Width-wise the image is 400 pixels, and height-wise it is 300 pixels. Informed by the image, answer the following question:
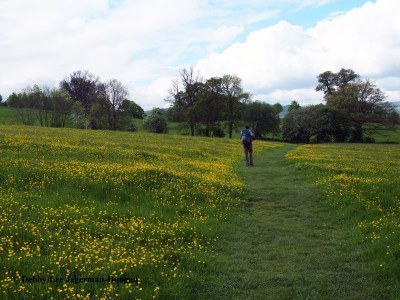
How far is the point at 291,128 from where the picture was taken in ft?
292

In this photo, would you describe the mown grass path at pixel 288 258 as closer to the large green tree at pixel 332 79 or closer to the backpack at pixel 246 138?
the backpack at pixel 246 138

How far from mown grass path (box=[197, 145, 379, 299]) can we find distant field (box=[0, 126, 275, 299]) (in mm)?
610

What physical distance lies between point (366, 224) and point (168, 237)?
5.82 meters

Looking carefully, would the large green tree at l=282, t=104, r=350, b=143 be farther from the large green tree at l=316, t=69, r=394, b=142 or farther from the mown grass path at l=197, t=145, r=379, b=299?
the mown grass path at l=197, t=145, r=379, b=299

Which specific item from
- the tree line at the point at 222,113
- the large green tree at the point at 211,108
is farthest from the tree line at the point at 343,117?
the large green tree at the point at 211,108

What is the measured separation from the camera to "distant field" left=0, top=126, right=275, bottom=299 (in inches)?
254

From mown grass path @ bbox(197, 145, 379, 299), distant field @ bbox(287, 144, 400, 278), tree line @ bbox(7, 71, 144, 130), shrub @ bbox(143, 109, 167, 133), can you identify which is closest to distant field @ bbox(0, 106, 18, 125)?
tree line @ bbox(7, 71, 144, 130)

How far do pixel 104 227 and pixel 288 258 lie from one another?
4.44 m

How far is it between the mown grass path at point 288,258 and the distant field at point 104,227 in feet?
2.00

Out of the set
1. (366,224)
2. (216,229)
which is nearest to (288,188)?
(366,224)

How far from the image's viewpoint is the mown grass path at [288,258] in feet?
23.1

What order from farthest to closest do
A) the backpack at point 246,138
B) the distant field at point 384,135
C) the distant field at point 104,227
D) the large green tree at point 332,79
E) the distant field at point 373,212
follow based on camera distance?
1. the large green tree at point 332,79
2. the distant field at point 384,135
3. the backpack at point 246,138
4. the distant field at point 373,212
5. the distant field at point 104,227

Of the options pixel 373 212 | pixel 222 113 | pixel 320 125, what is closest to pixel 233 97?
pixel 222 113

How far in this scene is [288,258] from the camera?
28.6 ft
